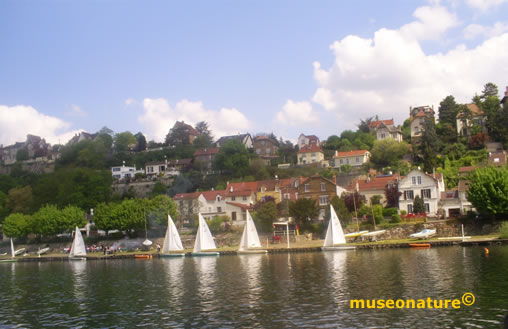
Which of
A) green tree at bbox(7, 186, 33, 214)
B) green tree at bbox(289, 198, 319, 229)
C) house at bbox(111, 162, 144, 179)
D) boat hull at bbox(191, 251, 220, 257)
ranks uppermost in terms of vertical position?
house at bbox(111, 162, 144, 179)

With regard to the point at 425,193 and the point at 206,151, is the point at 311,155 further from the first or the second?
the point at 425,193

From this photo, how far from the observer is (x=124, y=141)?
6240 inches

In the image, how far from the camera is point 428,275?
34.4m

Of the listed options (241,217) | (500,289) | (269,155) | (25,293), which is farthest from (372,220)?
(269,155)

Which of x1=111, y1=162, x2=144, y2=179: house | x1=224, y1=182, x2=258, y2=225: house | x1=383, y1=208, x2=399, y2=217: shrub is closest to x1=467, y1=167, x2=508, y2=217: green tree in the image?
x1=383, y1=208, x2=399, y2=217: shrub

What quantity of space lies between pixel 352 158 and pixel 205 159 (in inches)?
1752

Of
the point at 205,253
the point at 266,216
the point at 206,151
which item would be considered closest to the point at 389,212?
the point at 266,216

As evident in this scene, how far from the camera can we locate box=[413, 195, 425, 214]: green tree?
220 feet

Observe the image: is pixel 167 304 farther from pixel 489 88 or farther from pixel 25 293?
pixel 489 88

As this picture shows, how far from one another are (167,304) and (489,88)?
8910 centimetres

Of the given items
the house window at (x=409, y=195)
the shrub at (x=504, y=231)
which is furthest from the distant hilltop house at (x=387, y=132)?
the shrub at (x=504, y=231)

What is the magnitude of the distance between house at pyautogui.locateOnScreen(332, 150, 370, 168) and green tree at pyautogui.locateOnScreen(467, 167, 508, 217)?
4050cm

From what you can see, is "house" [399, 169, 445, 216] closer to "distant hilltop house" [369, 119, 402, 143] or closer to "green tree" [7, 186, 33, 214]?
"distant hilltop house" [369, 119, 402, 143]

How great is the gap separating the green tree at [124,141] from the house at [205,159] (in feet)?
113
